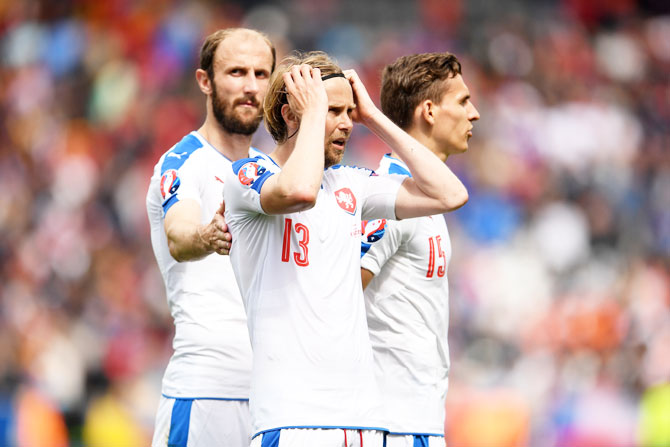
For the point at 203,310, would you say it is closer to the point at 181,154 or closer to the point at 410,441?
the point at 181,154

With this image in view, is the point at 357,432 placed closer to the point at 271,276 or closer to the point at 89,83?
the point at 271,276

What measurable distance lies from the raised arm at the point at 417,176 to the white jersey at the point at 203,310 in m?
1.08

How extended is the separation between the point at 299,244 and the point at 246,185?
287 mm

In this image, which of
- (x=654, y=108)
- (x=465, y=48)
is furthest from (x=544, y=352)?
(x=465, y=48)

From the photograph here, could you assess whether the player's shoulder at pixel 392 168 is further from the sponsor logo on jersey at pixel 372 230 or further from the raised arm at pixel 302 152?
the raised arm at pixel 302 152

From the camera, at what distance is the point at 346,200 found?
3.91 metres

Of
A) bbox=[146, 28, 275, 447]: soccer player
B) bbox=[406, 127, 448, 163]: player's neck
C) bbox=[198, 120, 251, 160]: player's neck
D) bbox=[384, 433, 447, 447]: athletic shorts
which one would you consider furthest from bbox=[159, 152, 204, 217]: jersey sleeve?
bbox=[384, 433, 447, 447]: athletic shorts

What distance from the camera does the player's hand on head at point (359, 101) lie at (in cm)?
402

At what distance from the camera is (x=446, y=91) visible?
4902mm

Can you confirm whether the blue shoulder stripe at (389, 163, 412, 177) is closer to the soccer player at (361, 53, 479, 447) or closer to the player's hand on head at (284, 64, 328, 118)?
the soccer player at (361, 53, 479, 447)

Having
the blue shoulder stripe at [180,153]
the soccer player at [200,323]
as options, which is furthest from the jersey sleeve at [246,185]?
the blue shoulder stripe at [180,153]

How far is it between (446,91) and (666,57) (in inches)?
441

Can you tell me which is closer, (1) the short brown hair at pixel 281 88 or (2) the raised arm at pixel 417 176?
(1) the short brown hair at pixel 281 88

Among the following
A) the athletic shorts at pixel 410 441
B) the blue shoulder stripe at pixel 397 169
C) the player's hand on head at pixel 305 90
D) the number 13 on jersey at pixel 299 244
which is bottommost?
the athletic shorts at pixel 410 441
